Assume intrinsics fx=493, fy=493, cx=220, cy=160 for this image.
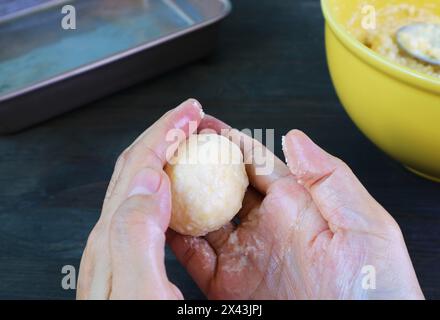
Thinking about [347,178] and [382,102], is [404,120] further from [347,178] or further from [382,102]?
[347,178]

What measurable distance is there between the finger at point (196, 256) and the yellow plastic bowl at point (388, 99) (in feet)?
1.31

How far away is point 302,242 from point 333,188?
0.11 m

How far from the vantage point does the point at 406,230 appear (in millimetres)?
999

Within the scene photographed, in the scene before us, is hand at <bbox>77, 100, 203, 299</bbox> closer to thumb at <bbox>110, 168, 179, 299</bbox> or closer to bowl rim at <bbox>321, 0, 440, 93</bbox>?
thumb at <bbox>110, 168, 179, 299</bbox>

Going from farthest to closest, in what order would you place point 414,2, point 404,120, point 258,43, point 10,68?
point 258,43, point 10,68, point 414,2, point 404,120

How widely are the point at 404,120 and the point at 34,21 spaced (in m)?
1.10

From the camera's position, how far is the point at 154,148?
860 millimetres

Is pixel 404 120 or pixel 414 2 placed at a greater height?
pixel 414 2

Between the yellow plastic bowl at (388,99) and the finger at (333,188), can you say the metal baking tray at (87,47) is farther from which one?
the finger at (333,188)

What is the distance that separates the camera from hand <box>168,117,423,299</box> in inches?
29.5

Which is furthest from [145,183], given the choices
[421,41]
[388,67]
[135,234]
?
[421,41]

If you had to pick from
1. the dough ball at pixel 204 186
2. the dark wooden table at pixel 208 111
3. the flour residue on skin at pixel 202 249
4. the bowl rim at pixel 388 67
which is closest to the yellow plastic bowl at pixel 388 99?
the bowl rim at pixel 388 67

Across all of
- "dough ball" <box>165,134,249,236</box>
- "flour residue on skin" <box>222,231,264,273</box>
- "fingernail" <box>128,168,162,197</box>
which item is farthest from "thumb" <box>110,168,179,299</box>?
"flour residue on skin" <box>222,231,264,273</box>
